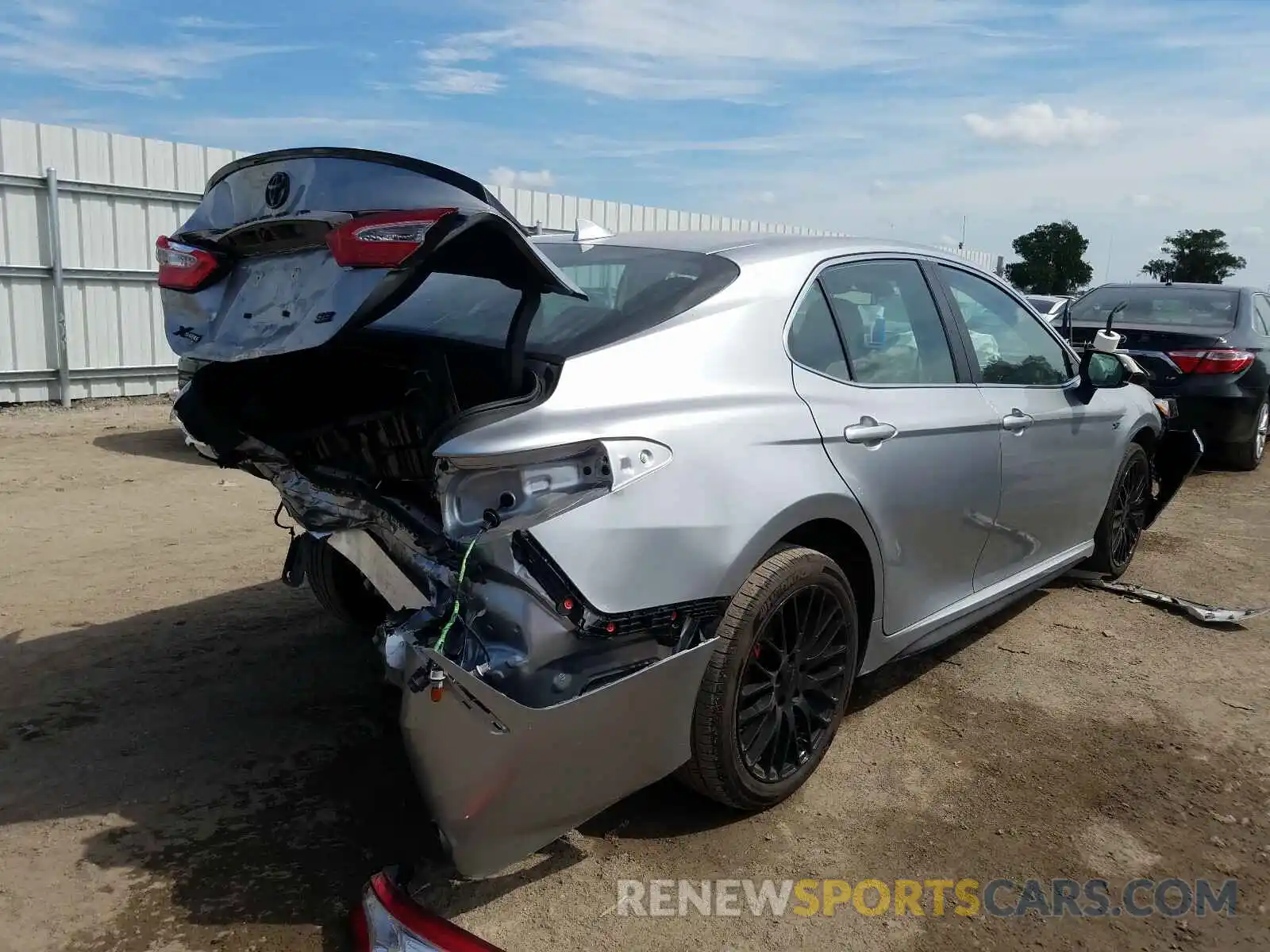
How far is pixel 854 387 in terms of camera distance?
3137 mm

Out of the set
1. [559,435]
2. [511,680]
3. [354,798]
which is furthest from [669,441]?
[354,798]

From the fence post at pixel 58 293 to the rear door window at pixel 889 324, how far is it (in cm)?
973

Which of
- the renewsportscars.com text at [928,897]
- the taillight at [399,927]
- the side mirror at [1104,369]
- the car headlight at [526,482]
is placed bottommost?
the renewsportscars.com text at [928,897]

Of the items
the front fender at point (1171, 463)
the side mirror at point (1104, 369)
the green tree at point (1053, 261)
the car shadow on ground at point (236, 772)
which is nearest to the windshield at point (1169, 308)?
the front fender at point (1171, 463)

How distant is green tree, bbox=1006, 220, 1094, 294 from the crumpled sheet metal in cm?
2854

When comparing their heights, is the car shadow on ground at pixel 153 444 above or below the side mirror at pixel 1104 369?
below

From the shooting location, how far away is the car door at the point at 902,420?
120 inches

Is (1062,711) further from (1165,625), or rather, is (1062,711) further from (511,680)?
(511,680)

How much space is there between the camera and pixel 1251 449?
870cm

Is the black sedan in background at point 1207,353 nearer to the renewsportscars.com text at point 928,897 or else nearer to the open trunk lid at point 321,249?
the renewsportscars.com text at point 928,897

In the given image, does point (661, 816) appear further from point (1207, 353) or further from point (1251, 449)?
point (1251, 449)

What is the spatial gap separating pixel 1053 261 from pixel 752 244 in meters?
33.5

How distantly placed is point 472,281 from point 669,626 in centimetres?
130

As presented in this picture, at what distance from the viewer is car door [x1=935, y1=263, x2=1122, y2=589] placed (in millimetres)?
3861
